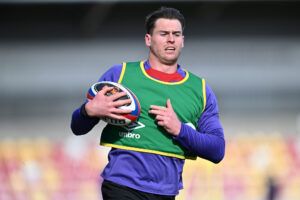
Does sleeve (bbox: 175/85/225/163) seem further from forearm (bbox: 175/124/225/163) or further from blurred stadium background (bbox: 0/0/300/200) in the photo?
blurred stadium background (bbox: 0/0/300/200)

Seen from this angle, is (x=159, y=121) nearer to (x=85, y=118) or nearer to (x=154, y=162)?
(x=154, y=162)

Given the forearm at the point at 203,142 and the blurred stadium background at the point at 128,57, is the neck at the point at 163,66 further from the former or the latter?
the blurred stadium background at the point at 128,57

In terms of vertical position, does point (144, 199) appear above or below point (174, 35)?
below

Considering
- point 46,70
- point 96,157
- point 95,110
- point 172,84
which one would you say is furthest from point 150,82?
point 46,70

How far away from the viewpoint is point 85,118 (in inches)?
164

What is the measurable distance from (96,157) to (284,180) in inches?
124

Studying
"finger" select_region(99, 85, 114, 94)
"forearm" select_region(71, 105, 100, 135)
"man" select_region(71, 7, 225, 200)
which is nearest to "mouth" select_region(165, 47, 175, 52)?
"man" select_region(71, 7, 225, 200)

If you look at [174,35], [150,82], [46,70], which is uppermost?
[46,70]

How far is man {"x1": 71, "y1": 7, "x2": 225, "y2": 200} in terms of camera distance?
4.11 metres

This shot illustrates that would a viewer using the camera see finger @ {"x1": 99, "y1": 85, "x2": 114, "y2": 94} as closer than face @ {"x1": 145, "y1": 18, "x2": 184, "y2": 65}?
Yes

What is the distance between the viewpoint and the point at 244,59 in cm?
1614

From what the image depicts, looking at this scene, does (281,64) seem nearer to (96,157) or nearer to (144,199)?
(96,157)

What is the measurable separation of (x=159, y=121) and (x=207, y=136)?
0.32 metres

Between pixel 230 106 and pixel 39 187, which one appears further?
pixel 230 106
